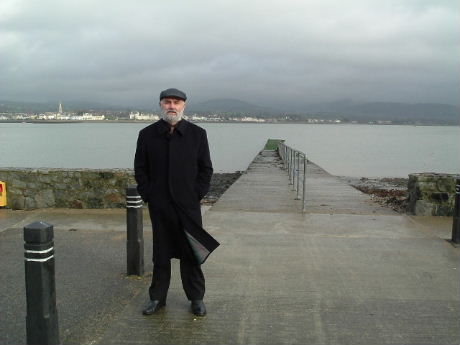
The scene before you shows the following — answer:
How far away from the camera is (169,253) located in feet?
14.2

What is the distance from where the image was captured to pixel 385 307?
450 cm

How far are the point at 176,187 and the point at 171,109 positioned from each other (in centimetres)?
65

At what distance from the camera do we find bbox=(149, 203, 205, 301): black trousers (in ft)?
13.8

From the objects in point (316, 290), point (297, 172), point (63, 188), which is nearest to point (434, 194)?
point (297, 172)

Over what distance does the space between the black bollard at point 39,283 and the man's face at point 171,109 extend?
Result: 1291mm

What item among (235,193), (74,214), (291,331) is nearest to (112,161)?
(235,193)

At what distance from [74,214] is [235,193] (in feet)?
15.2

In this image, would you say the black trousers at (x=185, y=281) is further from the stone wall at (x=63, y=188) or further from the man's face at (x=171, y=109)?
the stone wall at (x=63, y=188)

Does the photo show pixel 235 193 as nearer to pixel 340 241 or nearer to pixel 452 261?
pixel 340 241

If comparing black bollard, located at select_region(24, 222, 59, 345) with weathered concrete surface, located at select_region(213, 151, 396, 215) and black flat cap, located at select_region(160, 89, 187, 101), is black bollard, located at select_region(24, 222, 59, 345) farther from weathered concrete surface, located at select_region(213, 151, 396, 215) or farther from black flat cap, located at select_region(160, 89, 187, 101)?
weathered concrete surface, located at select_region(213, 151, 396, 215)

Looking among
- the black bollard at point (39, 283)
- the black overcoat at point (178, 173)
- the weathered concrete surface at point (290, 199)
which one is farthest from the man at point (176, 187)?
the weathered concrete surface at point (290, 199)

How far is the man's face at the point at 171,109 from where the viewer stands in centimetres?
410

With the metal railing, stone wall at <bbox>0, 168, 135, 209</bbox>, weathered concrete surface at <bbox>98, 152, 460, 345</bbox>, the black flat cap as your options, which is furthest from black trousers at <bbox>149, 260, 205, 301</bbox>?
the metal railing

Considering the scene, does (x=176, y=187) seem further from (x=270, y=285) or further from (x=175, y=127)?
(x=270, y=285)
